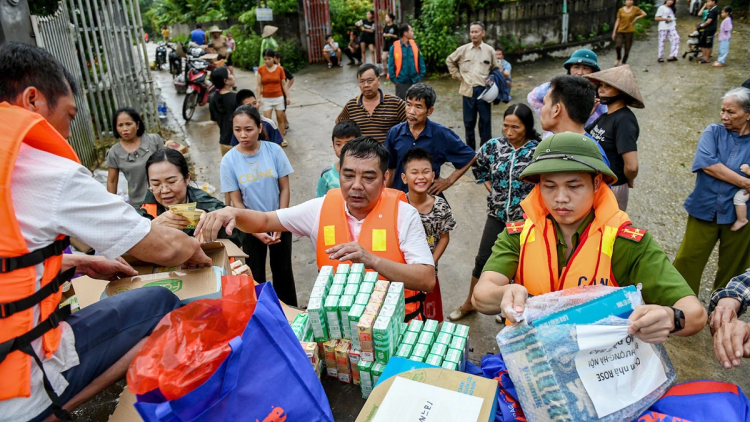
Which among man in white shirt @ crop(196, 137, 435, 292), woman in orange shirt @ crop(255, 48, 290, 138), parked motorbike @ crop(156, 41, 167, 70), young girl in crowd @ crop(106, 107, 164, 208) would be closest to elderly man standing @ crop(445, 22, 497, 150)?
woman in orange shirt @ crop(255, 48, 290, 138)

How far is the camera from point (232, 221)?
2336mm

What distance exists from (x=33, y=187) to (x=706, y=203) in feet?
13.8

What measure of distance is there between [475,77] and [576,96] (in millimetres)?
4423

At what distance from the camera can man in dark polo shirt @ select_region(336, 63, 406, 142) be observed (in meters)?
4.79

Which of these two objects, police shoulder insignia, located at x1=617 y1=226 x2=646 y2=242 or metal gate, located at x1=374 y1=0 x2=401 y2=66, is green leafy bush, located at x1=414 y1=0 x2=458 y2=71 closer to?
metal gate, located at x1=374 y1=0 x2=401 y2=66

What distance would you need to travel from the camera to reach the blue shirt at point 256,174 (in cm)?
397

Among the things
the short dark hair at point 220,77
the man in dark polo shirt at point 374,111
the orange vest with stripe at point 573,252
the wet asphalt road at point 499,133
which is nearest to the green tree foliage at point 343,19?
the wet asphalt road at point 499,133

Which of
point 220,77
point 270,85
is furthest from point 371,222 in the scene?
point 270,85

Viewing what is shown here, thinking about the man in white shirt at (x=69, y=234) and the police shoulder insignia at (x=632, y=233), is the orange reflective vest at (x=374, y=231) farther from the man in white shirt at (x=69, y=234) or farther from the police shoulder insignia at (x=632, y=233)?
the police shoulder insignia at (x=632, y=233)

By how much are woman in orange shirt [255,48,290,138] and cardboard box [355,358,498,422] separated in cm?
734

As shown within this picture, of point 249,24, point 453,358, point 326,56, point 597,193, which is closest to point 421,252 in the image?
point 453,358

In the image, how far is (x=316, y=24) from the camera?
54.0 feet

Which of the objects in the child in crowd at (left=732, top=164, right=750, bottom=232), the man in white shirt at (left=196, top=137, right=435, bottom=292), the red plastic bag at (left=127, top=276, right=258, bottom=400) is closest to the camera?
the red plastic bag at (left=127, top=276, right=258, bottom=400)

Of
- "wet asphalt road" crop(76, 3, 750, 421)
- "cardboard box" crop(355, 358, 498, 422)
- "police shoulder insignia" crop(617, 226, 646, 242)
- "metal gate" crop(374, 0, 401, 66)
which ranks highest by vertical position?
"metal gate" crop(374, 0, 401, 66)
